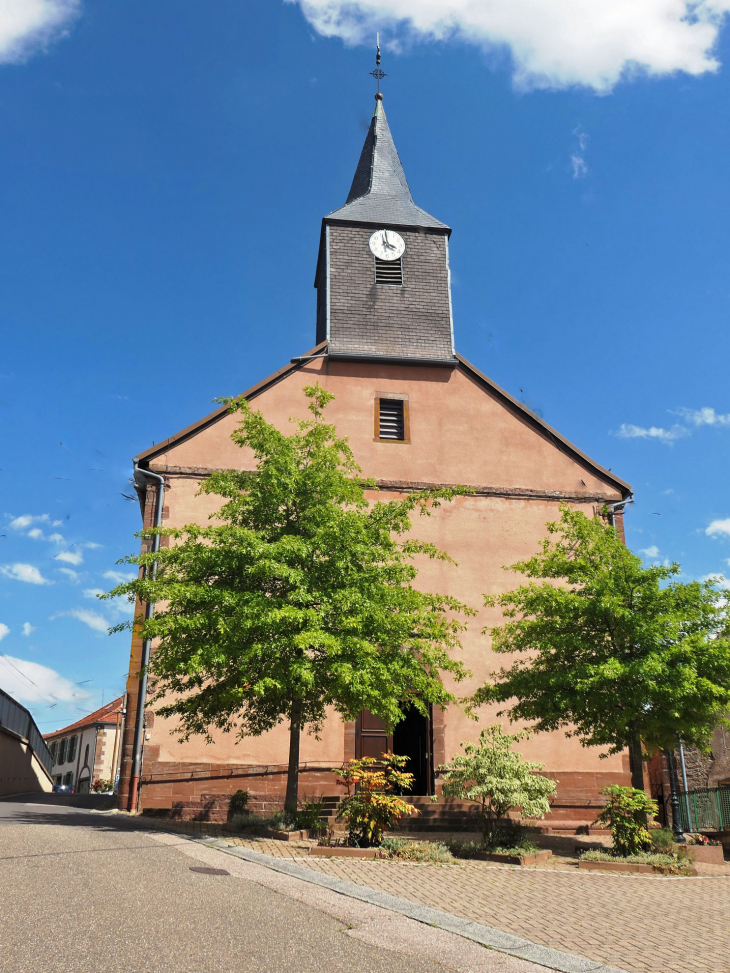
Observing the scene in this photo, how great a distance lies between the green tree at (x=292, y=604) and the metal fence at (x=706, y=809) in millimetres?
6271

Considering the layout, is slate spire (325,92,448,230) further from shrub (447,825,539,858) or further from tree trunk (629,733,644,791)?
shrub (447,825,539,858)

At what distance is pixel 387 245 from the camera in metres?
22.7

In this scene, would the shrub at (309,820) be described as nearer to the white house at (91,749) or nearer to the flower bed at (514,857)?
the flower bed at (514,857)

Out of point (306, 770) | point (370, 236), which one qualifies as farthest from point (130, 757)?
point (370, 236)

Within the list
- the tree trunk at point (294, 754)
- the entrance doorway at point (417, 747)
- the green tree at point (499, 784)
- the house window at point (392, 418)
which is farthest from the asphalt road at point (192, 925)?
the house window at point (392, 418)

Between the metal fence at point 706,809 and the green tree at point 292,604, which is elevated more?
the green tree at point 292,604

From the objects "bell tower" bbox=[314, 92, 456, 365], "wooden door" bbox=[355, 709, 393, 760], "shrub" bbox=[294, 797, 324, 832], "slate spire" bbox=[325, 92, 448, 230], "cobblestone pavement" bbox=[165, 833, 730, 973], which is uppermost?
"slate spire" bbox=[325, 92, 448, 230]

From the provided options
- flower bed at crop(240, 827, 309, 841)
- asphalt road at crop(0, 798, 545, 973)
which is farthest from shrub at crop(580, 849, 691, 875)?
asphalt road at crop(0, 798, 545, 973)

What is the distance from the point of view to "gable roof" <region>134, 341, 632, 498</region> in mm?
19250

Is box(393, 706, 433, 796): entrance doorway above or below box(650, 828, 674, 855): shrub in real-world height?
above

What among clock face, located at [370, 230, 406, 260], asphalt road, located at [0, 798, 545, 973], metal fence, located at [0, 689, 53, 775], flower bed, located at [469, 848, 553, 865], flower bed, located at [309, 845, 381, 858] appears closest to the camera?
asphalt road, located at [0, 798, 545, 973]

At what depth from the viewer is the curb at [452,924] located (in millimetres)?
5633

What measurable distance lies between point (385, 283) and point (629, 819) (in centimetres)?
1502

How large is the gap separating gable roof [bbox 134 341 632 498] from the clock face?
3.53 metres
